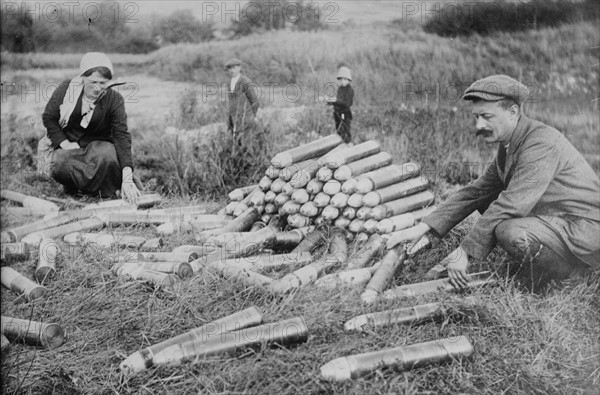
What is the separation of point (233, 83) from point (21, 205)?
14.5ft

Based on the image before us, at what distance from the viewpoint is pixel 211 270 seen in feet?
15.1

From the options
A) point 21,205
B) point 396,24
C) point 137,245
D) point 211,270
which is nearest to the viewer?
point 211,270

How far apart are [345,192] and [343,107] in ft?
16.2

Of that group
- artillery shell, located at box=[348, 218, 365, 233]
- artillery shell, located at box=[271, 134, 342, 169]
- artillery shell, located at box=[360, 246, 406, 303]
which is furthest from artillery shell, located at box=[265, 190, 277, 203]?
artillery shell, located at box=[360, 246, 406, 303]

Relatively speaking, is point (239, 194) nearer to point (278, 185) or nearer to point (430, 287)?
point (278, 185)

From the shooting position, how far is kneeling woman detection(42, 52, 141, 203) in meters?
6.88

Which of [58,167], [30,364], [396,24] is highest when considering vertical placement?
[396,24]

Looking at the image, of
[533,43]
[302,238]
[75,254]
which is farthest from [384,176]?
[533,43]

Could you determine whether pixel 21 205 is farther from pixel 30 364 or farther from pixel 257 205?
pixel 30 364

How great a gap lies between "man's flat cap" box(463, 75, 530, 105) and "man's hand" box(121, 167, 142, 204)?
3.93 metres

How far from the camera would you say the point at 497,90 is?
4.24m

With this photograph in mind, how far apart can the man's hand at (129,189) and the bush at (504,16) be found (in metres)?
6.17

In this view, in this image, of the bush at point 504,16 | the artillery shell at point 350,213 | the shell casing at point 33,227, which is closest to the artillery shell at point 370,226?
the artillery shell at point 350,213

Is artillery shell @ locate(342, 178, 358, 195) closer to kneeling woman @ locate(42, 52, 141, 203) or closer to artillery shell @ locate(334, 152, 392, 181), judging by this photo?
artillery shell @ locate(334, 152, 392, 181)
